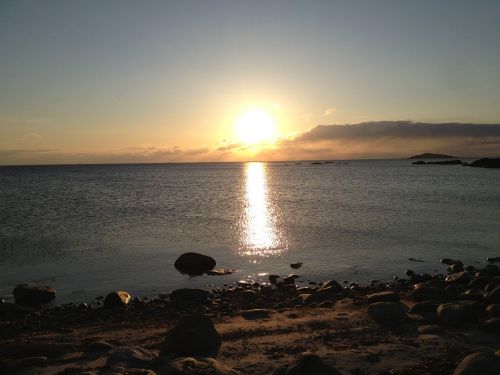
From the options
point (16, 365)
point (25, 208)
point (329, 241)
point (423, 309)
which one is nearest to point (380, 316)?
point (423, 309)

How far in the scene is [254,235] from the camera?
99.0 ft

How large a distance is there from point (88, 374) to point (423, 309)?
10044 mm

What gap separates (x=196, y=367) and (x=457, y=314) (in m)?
7.84

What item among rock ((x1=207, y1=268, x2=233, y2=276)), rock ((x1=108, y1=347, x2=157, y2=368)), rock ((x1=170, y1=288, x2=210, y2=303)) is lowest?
rock ((x1=207, y1=268, x2=233, y2=276))

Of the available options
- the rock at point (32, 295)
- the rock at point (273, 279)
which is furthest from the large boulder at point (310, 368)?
the rock at point (32, 295)

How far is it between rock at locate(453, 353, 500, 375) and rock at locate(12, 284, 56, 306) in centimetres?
1450

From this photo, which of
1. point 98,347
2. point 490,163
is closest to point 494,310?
point 98,347

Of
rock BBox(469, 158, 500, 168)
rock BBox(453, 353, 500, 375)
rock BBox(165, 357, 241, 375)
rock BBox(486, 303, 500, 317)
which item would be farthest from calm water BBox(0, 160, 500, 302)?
rock BBox(469, 158, 500, 168)

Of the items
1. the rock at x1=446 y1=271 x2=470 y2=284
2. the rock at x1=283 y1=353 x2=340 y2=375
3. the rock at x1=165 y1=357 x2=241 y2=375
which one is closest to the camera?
the rock at x1=283 y1=353 x2=340 y2=375

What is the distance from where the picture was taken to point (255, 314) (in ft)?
45.0

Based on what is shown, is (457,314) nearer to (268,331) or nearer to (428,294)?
(428,294)

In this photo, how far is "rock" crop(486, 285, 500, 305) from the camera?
1361cm

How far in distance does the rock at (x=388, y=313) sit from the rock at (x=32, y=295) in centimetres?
1214

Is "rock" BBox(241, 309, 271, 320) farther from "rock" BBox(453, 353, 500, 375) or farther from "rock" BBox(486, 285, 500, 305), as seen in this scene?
"rock" BBox(486, 285, 500, 305)
